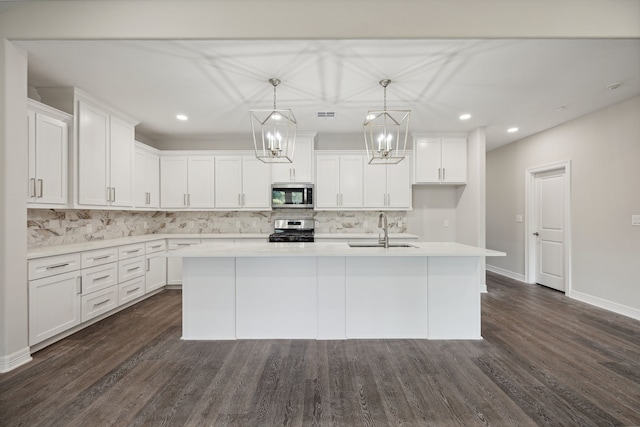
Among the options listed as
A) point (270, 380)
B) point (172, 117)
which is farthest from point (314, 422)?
point (172, 117)

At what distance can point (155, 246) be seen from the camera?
4.31 metres

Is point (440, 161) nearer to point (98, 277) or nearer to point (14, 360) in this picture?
point (98, 277)

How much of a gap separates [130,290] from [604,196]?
6.61 meters

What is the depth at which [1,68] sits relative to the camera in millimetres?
2240

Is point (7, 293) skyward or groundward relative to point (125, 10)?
groundward

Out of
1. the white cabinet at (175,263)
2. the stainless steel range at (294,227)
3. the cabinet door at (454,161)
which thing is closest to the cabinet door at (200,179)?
the white cabinet at (175,263)

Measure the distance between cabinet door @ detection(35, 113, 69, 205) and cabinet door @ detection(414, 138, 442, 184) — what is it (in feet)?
16.0

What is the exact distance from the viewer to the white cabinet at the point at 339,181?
486cm

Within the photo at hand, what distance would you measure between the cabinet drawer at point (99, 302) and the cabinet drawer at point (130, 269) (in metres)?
0.19

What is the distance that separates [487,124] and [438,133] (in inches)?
29.3

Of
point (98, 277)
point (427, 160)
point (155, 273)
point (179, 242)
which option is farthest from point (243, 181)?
point (427, 160)

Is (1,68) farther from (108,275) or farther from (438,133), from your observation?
(438,133)

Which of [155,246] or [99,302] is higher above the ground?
[155,246]

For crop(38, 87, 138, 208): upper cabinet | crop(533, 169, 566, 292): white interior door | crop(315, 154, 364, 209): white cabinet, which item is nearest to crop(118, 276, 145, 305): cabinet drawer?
crop(38, 87, 138, 208): upper cabinet
